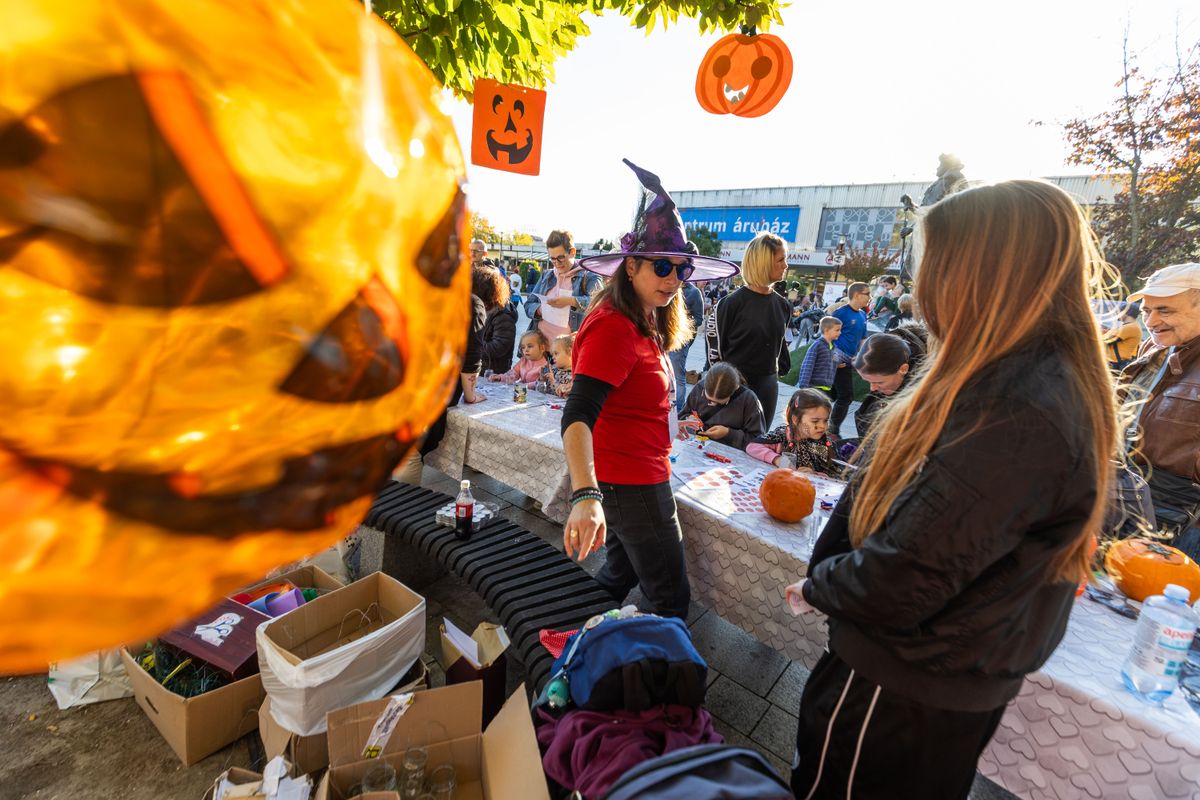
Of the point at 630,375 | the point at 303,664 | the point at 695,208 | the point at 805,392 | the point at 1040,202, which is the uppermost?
the point at 695,208

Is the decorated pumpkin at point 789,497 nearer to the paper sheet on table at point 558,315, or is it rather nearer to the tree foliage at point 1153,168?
the paper sheet on table at point 558,315

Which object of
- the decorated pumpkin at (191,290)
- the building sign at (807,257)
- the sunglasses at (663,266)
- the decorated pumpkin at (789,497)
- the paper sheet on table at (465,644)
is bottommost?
the paper sheet on table at (465,644)

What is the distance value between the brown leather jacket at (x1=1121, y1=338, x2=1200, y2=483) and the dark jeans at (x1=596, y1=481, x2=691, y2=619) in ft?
8.25

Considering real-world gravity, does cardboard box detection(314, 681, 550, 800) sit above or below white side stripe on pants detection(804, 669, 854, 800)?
below

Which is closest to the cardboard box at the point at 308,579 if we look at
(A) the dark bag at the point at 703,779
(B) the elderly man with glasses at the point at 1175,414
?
(A) the dark bag at the point at 703,779

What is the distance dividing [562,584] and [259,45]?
2238 mm

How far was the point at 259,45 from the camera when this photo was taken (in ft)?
0.88

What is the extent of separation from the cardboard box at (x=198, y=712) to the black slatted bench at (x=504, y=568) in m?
0.87

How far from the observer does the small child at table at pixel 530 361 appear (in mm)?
4777

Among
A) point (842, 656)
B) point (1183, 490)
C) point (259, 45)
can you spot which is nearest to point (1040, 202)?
point (842, 656)

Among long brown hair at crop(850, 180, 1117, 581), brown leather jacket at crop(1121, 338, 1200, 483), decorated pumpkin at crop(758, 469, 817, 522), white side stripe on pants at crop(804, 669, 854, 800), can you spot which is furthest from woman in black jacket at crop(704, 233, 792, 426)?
white side stripe on pants at crop(804, 669, 854, 800)

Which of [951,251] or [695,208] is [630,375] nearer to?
[951,251]

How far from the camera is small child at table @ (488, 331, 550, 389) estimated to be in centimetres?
478

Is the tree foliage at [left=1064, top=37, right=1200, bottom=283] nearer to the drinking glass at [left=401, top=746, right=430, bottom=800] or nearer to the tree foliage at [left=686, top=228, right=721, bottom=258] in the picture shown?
the drinking glass at [left=401, top=746, right=430, bottom=800]
